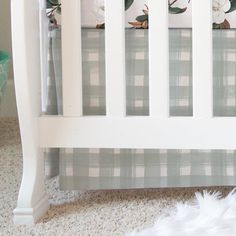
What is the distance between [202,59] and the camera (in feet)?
3.38

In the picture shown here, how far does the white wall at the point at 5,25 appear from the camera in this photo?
78.5 inches

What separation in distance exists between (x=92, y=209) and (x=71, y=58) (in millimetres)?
297

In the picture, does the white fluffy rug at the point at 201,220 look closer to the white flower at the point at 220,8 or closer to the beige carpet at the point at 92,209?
the beige carpet at the point at 92,209

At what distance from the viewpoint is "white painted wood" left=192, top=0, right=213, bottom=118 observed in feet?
3.35

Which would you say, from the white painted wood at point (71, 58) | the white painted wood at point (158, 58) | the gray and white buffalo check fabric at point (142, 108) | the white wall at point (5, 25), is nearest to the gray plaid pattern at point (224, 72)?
the gray and white buffalo check fabric at point (142, 108)

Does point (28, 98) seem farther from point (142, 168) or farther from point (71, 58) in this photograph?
point (142, 168)

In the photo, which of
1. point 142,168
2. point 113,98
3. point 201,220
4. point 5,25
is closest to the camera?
point 201,220

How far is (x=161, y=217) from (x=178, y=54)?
0.31 meters

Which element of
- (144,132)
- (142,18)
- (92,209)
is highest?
(142,18)

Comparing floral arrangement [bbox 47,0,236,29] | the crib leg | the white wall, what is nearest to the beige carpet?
the crib leg

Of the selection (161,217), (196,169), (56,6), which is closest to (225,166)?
(196,169)

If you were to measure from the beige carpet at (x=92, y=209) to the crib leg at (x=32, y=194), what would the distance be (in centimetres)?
2

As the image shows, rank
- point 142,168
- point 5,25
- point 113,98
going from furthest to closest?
1. point 5,25
2. point 142,168
3. point 113,98

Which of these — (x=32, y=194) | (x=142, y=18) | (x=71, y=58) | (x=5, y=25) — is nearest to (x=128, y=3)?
(x=142, y=18)
